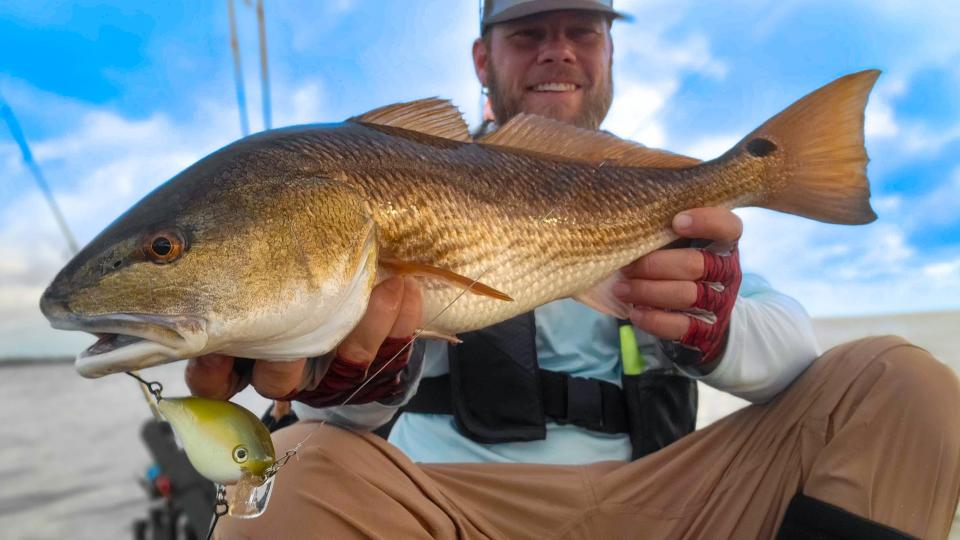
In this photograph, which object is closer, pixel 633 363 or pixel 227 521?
pixel 227 521

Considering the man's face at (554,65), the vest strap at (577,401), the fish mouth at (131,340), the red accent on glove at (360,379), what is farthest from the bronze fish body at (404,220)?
the man's face at (554,65)

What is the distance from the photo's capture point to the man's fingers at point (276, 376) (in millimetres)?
1362

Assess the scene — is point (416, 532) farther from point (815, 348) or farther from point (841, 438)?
point (815, 348)

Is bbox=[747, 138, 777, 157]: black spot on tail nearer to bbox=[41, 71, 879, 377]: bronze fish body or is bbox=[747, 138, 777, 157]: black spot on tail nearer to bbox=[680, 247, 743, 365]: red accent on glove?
bbox=[41, 71, 879, 377]: bronze fish body

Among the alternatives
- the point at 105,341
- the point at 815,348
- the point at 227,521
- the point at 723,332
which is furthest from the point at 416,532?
the point at 815,348

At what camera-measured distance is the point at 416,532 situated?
1.69 metres

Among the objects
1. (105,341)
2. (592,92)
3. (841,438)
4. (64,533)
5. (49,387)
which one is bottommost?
(49,387)

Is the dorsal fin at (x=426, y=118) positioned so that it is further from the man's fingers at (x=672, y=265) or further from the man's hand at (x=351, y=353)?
the man's fingers at (x=672, y=265)

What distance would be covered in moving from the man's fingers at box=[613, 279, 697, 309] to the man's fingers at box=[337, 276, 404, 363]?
2.42ft

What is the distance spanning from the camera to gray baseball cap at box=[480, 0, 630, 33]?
9.18 ft

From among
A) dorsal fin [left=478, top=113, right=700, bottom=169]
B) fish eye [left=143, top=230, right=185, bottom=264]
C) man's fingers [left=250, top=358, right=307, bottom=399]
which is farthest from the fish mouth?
dorsal fin [left=478, top=113, right=700, bottom=169]

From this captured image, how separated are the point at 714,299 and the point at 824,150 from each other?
616 mm

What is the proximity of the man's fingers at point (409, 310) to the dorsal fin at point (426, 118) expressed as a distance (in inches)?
18.2

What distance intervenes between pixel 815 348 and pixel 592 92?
62.2 inches
